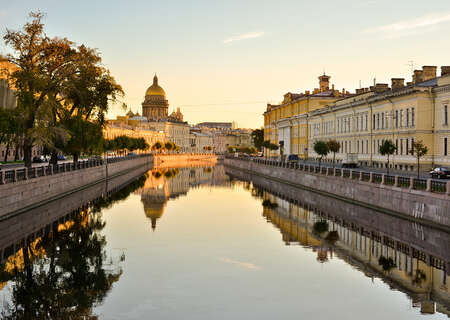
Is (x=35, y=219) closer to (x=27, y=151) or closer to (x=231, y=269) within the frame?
(x=27, y=151)

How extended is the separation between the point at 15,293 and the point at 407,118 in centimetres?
4009

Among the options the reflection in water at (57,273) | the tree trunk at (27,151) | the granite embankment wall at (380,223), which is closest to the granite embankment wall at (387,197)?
the granite embankment wall at (380,223)

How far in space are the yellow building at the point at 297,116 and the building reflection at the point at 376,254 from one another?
163ft

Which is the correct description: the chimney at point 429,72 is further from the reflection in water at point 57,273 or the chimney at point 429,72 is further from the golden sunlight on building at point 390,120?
the reflection in water at point 57,273

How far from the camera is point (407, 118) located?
4778cm

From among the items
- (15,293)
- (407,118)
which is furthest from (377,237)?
(407,118)

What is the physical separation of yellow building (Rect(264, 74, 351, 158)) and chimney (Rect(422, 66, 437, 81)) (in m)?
27.4

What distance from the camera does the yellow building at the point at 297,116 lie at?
287ft

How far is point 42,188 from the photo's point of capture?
1352 inches

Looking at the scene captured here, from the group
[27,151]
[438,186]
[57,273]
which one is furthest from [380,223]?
[27,151]

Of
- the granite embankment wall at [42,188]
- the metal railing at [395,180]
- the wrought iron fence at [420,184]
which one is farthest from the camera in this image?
the granite embankment wall at [42,188]

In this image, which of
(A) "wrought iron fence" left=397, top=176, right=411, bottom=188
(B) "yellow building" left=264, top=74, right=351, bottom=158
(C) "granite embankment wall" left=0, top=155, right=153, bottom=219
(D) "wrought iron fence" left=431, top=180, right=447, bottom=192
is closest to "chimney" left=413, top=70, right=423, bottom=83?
(B) "yellow building" left=264, top=74, right=351, bottom=158

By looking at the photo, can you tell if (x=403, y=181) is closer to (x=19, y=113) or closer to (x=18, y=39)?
(x=19, y=113)

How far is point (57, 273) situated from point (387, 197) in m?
20.1
